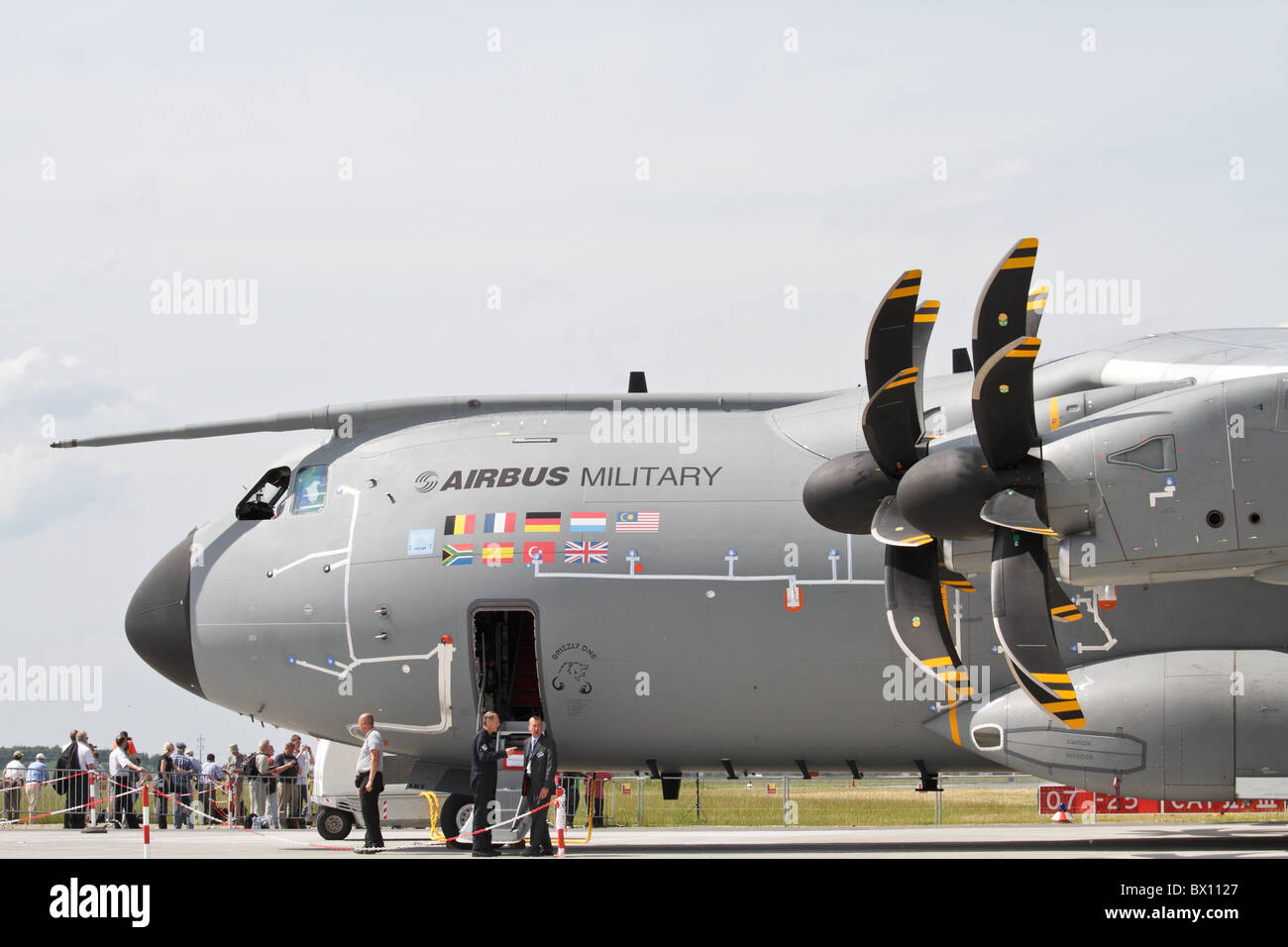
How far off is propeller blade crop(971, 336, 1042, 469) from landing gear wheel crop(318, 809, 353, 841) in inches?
401

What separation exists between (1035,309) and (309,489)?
9.18 metres

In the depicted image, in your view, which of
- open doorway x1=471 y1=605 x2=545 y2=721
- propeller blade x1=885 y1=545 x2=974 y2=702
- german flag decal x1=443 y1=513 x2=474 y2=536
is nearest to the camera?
propeller blade x1=885 y1=545 x2=974 y2=702

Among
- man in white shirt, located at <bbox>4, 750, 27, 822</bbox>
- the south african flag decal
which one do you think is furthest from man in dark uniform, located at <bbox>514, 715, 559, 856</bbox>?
man in white shirt, located at <bbox>4, 750, 27, 822</bbox>

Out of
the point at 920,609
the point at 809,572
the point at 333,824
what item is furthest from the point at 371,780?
the point at 920,609

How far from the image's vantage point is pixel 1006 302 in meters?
13.2

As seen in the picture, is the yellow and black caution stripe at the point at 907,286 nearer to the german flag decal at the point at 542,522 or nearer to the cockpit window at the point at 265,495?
the german flag decal at the point at 542,522

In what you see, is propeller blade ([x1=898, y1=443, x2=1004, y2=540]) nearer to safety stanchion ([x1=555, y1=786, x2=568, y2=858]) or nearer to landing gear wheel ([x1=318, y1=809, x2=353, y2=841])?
safety stanchion ([x1=555, y1=786, x2=568, y2=858])

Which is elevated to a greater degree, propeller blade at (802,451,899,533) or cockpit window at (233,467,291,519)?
cockpit window at (233,467,291,519)

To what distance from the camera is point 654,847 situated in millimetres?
17938

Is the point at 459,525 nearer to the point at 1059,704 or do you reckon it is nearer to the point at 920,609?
the point at 920,609

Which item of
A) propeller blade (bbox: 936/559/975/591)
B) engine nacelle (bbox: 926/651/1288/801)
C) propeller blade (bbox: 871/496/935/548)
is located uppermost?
propeller blade (bbox: 871/496/935/548)

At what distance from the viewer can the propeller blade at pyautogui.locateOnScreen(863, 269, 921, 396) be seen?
548 inches

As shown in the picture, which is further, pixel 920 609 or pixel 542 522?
pixel 542 522

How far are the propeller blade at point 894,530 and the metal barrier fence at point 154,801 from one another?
1412 centimetres
